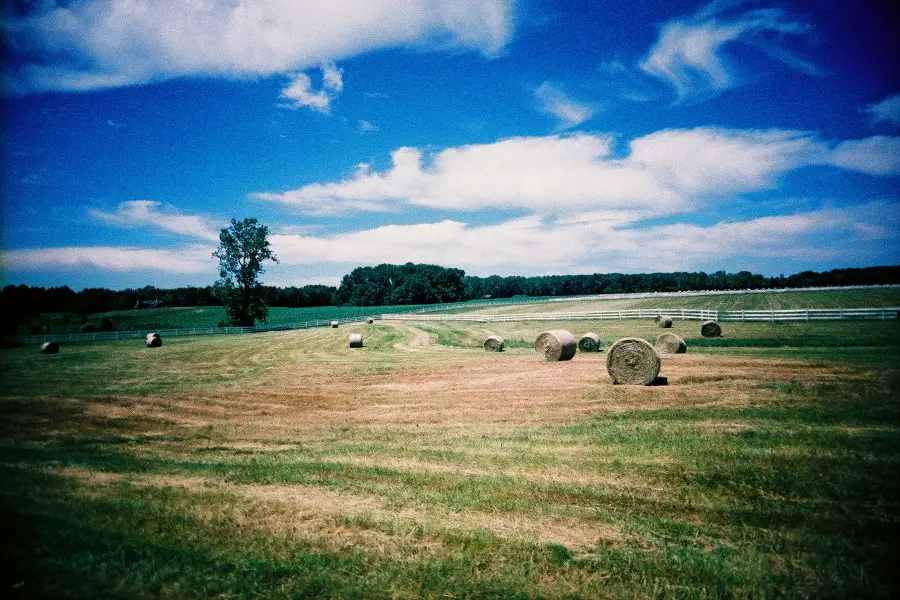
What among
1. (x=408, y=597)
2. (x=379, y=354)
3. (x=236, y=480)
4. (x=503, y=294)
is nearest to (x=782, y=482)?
(x=408, y=597)

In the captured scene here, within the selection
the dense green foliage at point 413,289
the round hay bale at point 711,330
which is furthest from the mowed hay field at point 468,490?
the dense green foliage at point 413,289

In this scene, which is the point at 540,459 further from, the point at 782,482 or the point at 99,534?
the point at 99,534

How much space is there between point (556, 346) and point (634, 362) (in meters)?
6.89

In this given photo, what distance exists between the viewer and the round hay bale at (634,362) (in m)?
14.7

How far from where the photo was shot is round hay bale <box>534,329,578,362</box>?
21766mm

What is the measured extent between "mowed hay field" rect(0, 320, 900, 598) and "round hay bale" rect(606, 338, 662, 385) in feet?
2.23

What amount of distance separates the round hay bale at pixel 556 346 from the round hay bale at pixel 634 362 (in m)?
6.27

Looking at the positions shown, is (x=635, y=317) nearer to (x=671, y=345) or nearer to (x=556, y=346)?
(x=671, y=345)

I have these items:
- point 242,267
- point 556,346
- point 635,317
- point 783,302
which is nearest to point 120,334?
point 242,267

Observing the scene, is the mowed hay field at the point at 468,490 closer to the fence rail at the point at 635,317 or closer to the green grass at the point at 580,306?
the fence rail at the point at 635,317

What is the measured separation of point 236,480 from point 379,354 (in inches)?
834

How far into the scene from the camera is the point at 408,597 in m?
4.56

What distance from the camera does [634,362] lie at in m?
15.0

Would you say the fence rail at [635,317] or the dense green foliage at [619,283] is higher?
the dense green foliage at [619,283]
